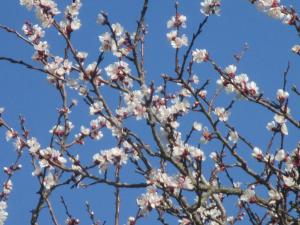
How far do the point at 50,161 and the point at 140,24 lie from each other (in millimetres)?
1502

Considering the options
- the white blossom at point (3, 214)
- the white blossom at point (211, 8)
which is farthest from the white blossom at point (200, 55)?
the white blossom at point (3, 214)

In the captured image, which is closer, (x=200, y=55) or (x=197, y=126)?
(x=197, y=126)

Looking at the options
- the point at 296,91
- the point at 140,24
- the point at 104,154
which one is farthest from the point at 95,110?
the point at 296,91

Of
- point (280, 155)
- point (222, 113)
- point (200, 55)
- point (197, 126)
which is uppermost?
point (200, 55)

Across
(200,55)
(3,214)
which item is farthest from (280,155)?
(3,214)

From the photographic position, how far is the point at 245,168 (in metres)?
4.70

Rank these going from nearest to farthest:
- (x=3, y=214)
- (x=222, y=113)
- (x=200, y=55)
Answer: (x=222, y=113)
(x=200, y=55)
(x=3, y=214)

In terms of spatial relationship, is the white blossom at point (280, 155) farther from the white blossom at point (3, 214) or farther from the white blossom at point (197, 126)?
the white blossom at point (3, 214)

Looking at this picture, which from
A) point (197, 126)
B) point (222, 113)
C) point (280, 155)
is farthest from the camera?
point (222, 113)

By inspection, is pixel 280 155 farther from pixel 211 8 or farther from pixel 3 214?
pixel 3 214

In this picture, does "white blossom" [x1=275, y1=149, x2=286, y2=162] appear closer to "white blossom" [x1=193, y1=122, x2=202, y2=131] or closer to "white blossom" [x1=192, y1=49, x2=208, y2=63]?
"white blossom" [x1=193, y1=122, x2=202, y2=131]

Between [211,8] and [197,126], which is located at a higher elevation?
[211,8]

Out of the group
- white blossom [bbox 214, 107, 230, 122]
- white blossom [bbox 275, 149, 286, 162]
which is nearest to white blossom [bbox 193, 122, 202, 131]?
white blossom [bbox 214, 107, 230, 122]

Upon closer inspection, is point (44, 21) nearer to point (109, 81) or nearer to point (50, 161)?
point (109, 81)
